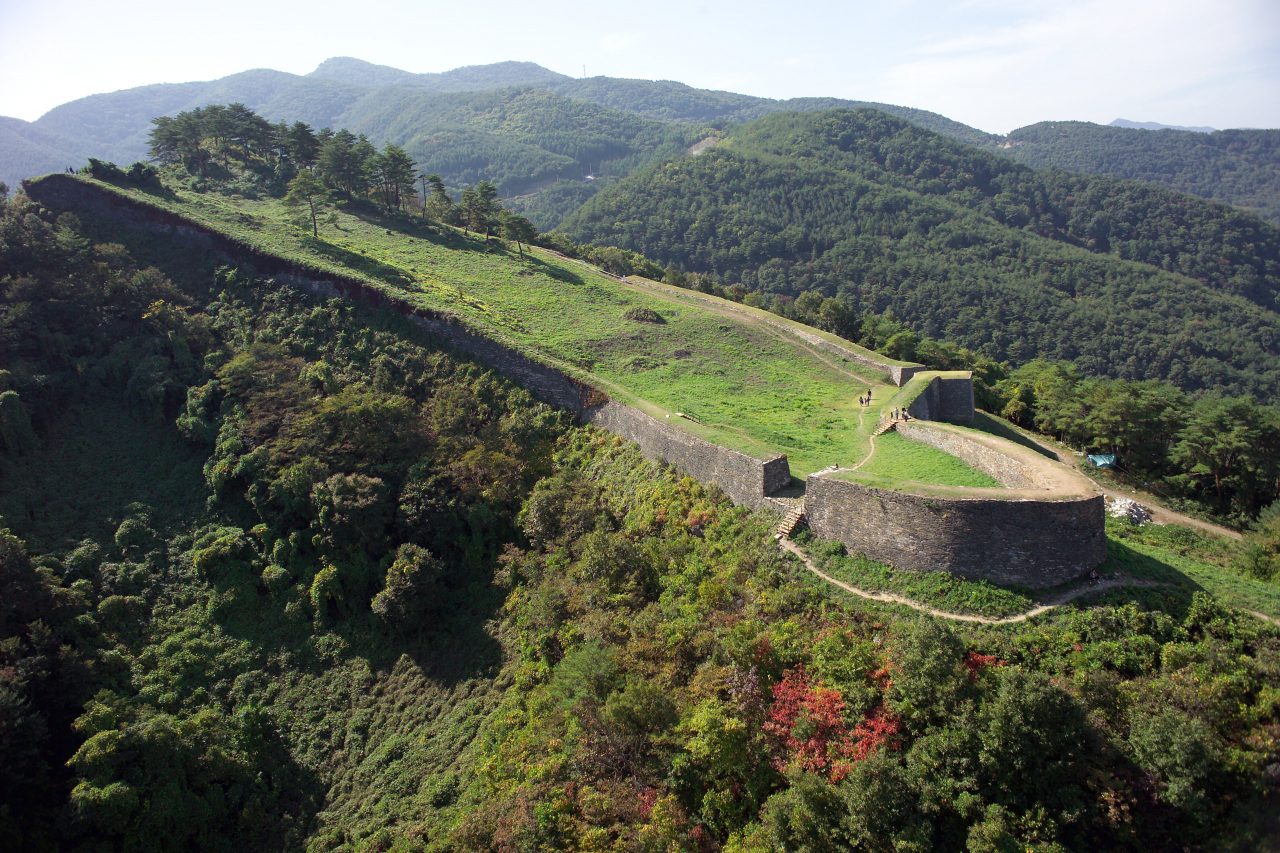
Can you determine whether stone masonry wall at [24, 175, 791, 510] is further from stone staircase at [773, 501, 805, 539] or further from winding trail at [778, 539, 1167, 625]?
winding trail at [778, 539, 1167, 625]

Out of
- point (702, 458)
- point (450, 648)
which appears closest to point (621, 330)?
point (702, 458)

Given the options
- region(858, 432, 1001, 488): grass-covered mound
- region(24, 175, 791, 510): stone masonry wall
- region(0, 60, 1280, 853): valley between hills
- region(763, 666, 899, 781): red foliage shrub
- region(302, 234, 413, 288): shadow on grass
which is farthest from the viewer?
region(302, 234, 413, 288): shadow on grass

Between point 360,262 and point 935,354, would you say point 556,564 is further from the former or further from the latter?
point 935,354

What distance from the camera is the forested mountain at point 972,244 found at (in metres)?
90.6

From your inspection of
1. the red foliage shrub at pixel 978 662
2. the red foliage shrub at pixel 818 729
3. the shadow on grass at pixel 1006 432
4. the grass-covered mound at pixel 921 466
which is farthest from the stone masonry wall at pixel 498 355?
the shadow on grass at pixel 1006 432

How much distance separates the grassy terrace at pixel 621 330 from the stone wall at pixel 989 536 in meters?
4.70

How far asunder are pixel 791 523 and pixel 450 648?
47.4 feet

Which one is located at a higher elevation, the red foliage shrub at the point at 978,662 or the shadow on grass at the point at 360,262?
the shadow on grass at the point at 360,262

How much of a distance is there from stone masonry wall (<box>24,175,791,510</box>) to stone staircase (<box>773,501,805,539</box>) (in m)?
0.77

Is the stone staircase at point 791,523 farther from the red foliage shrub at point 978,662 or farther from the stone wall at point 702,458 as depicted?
the red foliage shrub at point 978,662

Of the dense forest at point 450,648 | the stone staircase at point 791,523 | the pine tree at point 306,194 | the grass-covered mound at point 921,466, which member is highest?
the pine tree at point 306,194

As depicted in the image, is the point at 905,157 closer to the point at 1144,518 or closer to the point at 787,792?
the point at 1144,518

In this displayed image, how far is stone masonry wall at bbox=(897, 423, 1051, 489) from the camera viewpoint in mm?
18922

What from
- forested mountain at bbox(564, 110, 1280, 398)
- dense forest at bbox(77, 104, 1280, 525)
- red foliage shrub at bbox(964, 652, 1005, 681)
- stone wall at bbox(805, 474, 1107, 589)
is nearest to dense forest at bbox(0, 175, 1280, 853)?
red foliage shrub at bbox(964, 652, 1005, 681)
